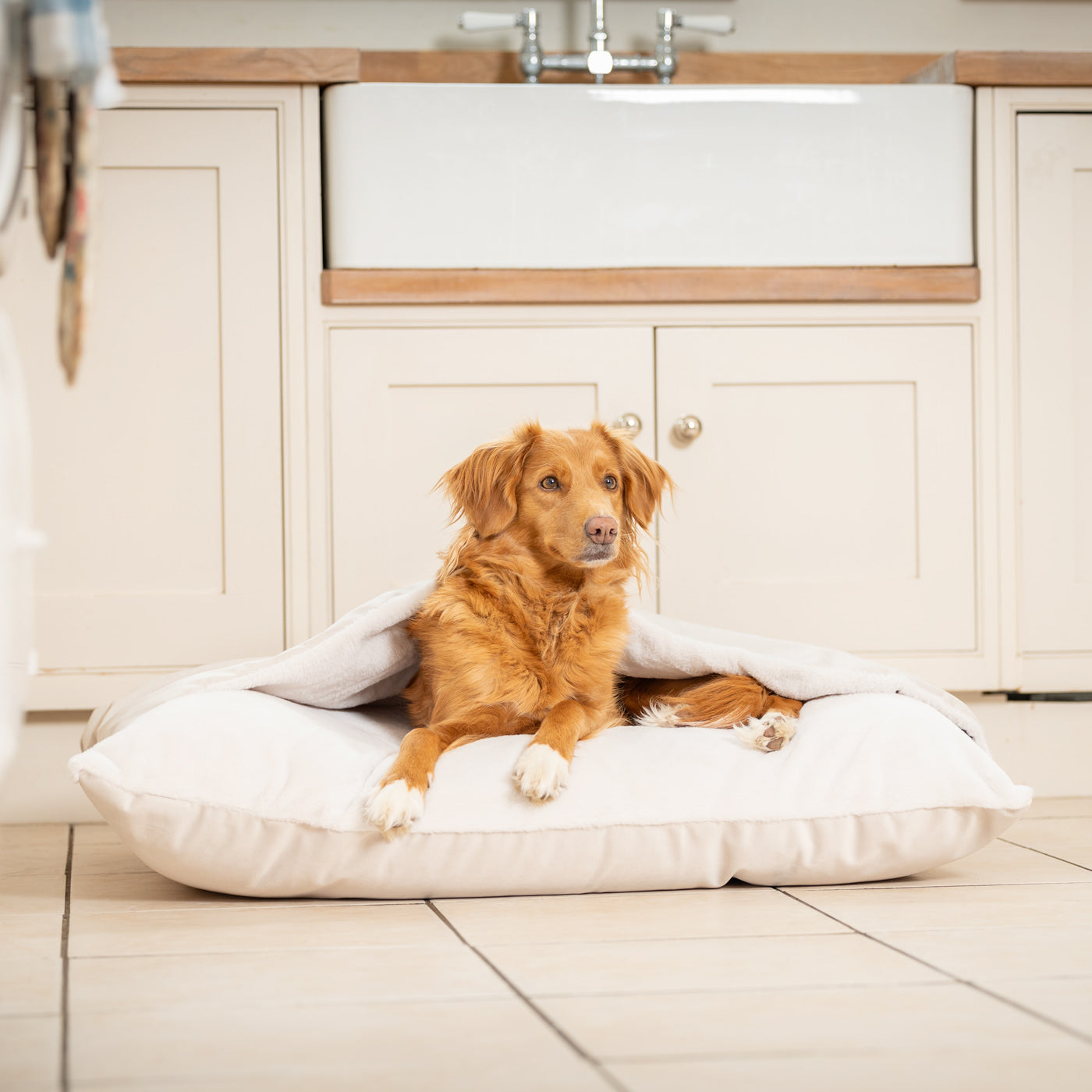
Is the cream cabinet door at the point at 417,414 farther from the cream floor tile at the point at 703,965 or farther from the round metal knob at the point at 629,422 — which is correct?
the cream floor tile at the point at 703,965

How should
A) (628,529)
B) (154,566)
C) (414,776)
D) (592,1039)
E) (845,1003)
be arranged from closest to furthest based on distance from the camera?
(592,1039)
(845,1003)
(414,776)
(628,529)
(154,566)

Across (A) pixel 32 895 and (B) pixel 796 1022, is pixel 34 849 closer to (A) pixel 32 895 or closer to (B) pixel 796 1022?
(A) pixel 32 895

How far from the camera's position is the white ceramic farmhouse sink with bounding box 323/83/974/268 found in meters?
2.69

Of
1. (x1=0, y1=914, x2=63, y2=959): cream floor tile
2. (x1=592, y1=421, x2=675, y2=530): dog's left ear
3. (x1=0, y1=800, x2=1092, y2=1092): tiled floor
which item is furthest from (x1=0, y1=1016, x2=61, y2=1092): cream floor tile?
(x1=592, y1=421, x2=675, y2=530): dog's left ear

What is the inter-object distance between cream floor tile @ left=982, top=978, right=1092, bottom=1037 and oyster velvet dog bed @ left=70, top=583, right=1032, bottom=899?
503 mm

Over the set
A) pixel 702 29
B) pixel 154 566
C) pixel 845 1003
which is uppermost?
pixel 702 29

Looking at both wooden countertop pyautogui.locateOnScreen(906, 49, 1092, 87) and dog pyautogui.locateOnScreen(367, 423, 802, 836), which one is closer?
dog pyautogui.locateOnScreen(367, 423, 802, 836)

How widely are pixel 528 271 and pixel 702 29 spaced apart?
2.95ft

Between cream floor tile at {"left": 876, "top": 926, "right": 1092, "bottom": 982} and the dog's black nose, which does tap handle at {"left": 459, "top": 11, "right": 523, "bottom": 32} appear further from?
cream floor tile at {"left": 876, "top": 926, "right": 1092, "bottom": 982}

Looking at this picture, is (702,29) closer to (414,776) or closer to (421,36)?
(421,36)

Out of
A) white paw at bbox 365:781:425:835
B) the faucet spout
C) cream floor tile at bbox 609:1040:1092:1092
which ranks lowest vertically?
cream floor tile at bbox 609:1040:1092:1092

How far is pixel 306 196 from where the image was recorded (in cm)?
270

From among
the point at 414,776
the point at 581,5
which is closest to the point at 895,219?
the point at 581,5

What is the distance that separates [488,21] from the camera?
3008 millimetres
